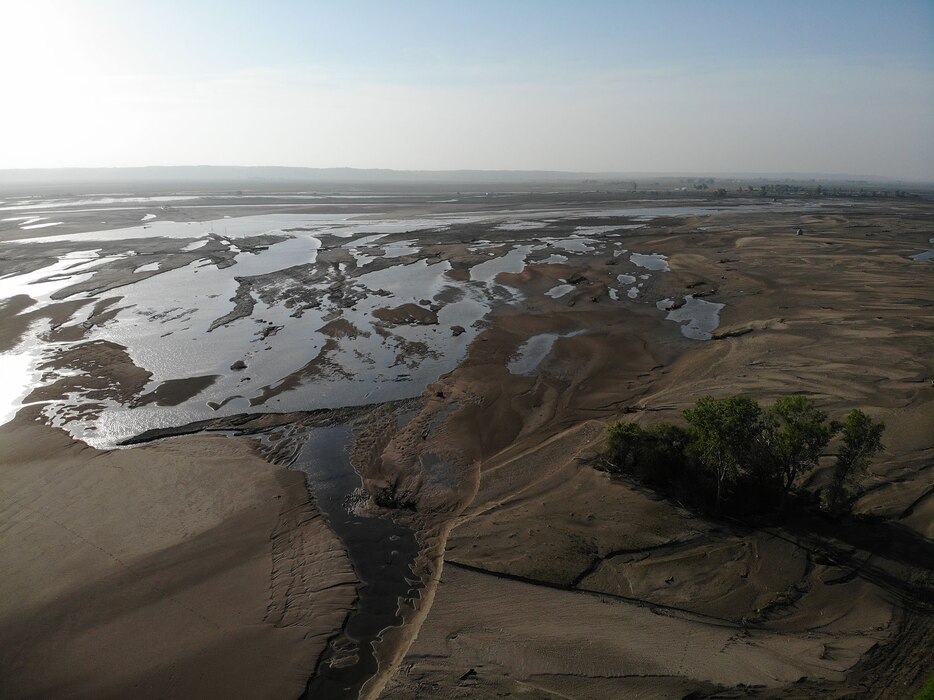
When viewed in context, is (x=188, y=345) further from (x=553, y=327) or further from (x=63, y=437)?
(x=553, y=327)

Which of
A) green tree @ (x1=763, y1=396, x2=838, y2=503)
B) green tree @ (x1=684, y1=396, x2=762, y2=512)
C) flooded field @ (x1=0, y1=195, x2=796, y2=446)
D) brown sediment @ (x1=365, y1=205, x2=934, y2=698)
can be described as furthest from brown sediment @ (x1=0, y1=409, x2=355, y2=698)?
green tree @ (x1=763, y1=396, x2=838, y2=503)

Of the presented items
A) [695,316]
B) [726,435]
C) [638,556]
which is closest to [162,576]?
[638,556]

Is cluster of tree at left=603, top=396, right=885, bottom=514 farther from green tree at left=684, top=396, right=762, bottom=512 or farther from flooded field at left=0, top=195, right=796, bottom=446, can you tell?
flooded field at left=0, top=195, right=796, bottom=446

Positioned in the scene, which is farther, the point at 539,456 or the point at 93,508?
the point at 539,456

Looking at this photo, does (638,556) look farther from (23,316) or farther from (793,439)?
(23,316)

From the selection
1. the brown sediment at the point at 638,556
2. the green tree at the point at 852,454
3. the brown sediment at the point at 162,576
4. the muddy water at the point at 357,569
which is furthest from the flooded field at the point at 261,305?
the green tree at the point at 852,454

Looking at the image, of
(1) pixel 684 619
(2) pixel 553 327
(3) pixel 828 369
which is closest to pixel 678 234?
(2) pixel 553 327

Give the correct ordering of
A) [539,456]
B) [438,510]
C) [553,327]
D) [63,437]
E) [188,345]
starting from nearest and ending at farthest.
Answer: [438,510]
[539,456]
[63,437]
[188,345]
[553,327]
